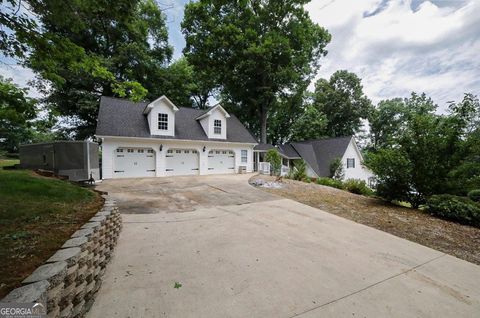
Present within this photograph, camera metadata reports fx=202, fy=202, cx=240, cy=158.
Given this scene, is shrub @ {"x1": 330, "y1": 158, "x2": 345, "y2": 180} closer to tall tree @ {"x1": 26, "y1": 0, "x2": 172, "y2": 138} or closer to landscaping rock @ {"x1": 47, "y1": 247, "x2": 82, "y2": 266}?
tall tree @ {"x1": 26, "y1": 0, "x2": 172, "y2": 138}

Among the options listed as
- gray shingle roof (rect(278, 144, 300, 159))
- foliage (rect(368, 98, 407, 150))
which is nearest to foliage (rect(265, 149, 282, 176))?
gray shingle roof (rect(278, 144, 300, 159))

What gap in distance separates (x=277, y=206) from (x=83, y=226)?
528cm

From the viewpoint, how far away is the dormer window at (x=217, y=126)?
15.7 meters

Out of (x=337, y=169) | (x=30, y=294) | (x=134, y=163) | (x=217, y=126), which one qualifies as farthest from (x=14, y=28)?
(x=337, y=169)

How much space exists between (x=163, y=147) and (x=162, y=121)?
1790 millimetres

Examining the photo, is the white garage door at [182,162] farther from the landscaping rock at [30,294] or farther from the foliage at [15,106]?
the landscaping rock at [30,294]

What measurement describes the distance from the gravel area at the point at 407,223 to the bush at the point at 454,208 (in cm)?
31

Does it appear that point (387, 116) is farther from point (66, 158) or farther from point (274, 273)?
point (66, 158)

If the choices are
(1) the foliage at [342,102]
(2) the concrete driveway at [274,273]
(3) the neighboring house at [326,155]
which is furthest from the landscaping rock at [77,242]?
(1) the foliage at [342,102]

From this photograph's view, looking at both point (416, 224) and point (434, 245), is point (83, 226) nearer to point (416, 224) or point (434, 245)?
point (434, 245)

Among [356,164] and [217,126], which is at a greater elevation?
[217,126]

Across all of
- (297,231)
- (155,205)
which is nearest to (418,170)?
(297,231)

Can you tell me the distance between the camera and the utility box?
827cm

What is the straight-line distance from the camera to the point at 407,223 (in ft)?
18.7
